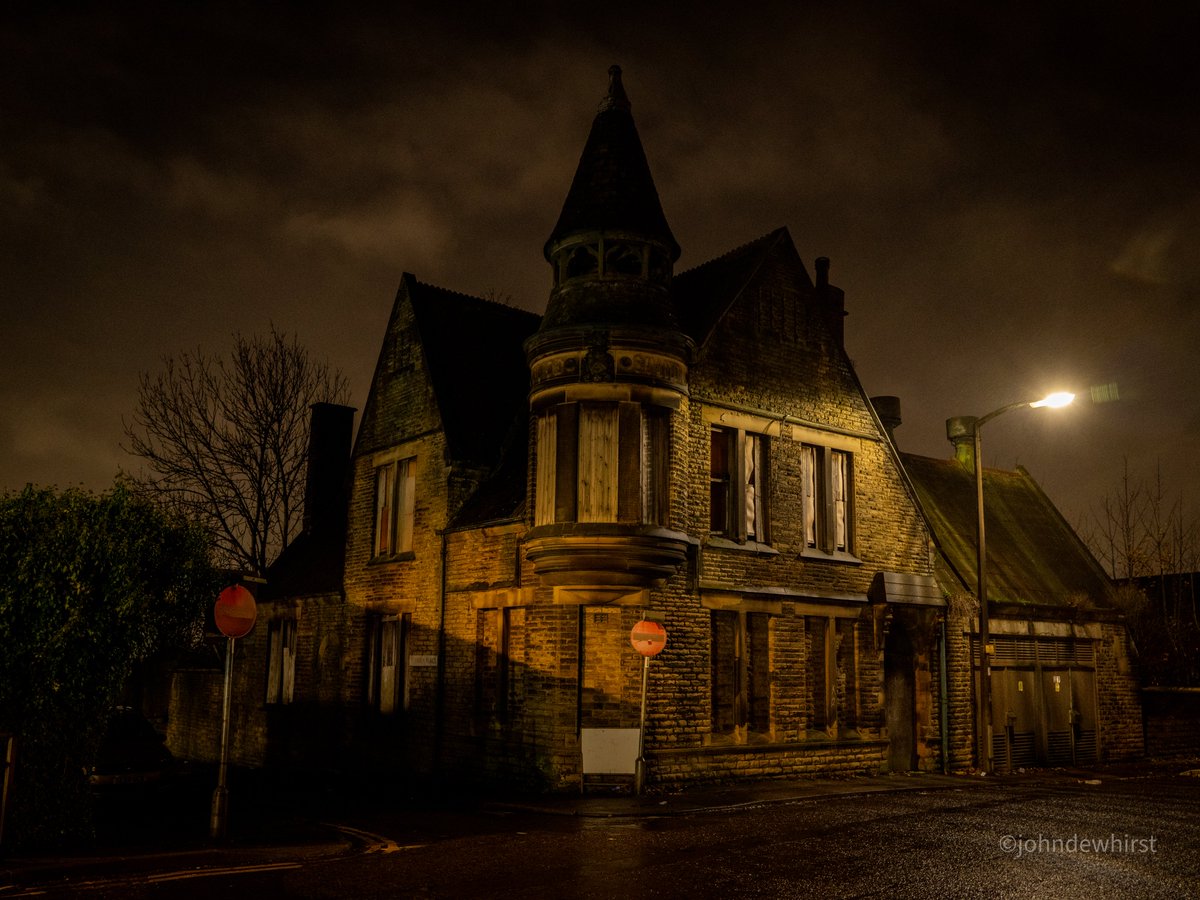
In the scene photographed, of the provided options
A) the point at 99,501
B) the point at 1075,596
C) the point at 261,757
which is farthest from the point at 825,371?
the point at 261,757

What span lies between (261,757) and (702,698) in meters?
12.7

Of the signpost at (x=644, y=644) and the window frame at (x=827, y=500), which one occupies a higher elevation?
the window frame at (x=827, y=500)

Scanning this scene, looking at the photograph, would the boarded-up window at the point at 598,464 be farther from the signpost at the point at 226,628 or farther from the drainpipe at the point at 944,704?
the drainpipe at the point at 944,704

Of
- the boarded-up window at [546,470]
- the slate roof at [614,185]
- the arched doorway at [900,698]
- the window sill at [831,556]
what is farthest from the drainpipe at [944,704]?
the slate roof at [614,185]

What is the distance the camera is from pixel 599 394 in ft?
56.0

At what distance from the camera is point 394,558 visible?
21047mm

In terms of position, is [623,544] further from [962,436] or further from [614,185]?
[962,436]

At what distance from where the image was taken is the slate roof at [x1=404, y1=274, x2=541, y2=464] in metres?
20.6

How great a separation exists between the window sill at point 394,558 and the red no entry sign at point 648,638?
663cm

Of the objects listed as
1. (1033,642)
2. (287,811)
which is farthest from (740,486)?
(1033,642)

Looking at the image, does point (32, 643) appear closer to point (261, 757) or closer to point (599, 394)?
point (599, 394)

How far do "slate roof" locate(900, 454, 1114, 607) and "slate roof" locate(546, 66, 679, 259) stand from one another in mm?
9749

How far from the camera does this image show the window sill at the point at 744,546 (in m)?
18.1

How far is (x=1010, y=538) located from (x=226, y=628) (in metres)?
21.1
